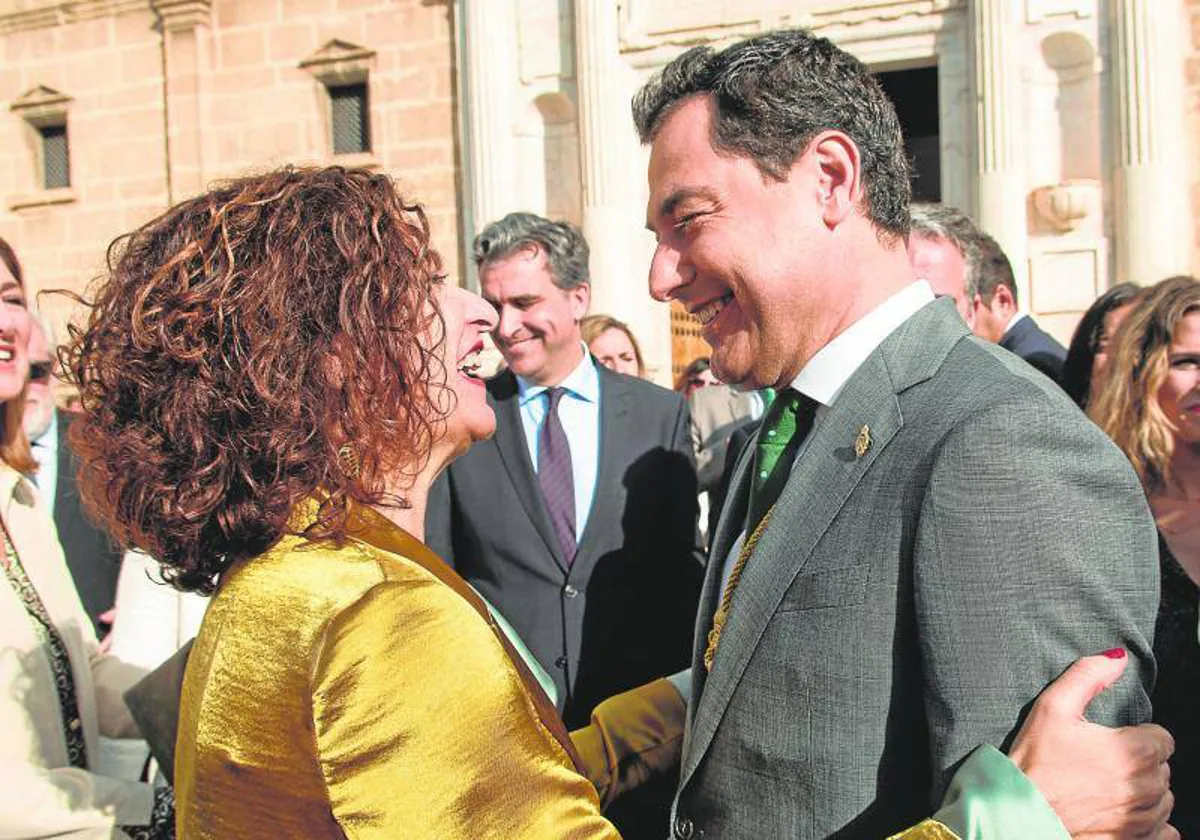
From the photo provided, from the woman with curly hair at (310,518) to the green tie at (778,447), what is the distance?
505mm

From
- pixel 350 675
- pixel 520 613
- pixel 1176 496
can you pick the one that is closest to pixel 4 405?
pixel 520 613

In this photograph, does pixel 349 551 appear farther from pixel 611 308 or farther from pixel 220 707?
pixel 611 308

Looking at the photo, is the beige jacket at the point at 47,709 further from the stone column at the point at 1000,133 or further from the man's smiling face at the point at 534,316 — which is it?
the stone column at the point at 1000,133

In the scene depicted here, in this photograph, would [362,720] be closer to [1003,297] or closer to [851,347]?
[851,347]

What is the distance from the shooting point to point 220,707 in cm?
143

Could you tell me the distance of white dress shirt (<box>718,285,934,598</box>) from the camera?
1.73 meters

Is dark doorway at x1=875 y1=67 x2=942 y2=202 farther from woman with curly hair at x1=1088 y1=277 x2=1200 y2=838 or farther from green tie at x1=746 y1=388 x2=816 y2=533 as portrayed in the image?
green tie at x1=746 y1=388 x2=816 y2=533

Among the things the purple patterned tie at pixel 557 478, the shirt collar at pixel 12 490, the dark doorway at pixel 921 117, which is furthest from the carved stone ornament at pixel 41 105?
the shirt collar at pixel 12 490

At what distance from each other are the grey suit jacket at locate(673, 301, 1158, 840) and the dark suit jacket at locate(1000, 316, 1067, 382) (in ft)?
9.79

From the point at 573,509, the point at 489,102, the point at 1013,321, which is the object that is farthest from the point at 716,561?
the point at 489,102

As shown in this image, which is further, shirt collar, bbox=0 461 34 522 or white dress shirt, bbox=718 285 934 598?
shirt collar, bbox=0 461 34 522

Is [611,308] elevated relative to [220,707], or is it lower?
elevated

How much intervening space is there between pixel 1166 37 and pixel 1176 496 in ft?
25.9

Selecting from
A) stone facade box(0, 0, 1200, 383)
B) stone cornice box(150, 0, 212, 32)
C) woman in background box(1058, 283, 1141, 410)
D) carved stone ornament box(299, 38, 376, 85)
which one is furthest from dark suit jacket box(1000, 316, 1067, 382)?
stone cornice box(150, 0, 212, 32)
